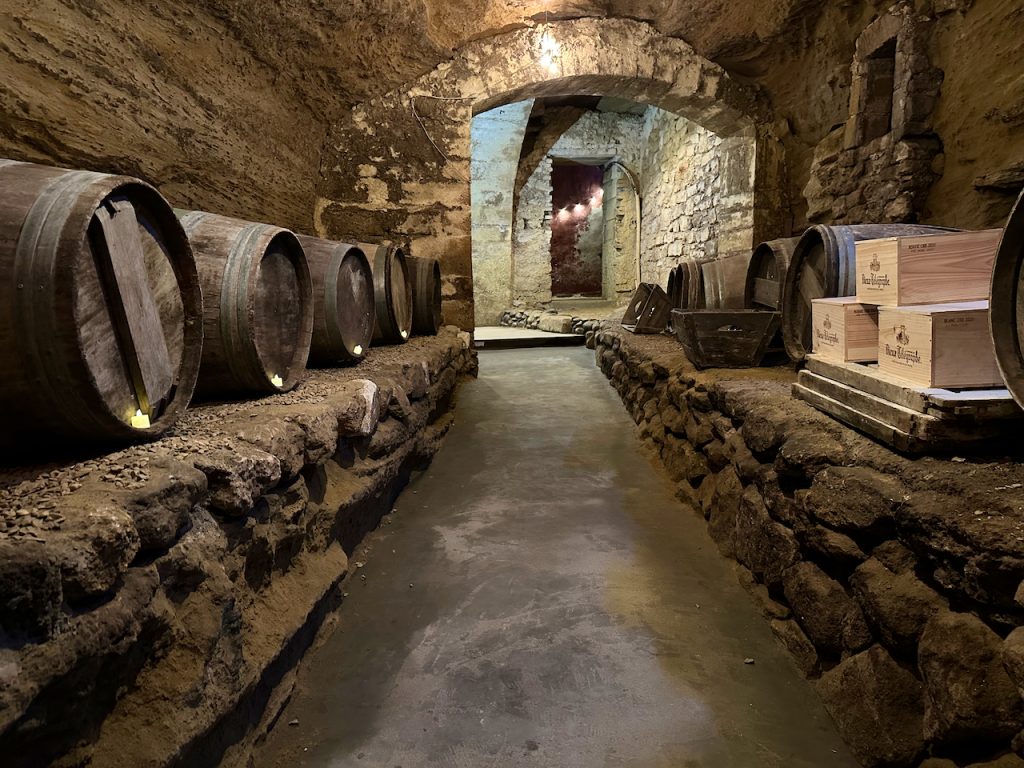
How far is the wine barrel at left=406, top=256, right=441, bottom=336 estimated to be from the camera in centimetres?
510

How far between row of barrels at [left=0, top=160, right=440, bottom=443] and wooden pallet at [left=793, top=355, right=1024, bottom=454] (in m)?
1.98

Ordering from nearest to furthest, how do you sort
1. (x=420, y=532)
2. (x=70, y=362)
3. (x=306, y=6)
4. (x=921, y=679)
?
(x=70, y=362), (x=921, y=679), (x=420, y=532), (x=306, y=6)

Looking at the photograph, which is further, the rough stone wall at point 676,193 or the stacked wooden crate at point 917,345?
the rough stone wall at point 676,193

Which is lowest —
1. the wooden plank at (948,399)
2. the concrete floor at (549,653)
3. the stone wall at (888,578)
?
the concrete floor at (549,653)

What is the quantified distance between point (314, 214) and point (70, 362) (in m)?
5.04

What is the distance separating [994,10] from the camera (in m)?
3.36

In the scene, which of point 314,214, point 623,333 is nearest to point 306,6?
point 314,214

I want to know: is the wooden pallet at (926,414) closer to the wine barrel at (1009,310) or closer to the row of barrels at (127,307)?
the wine barrel at (1009,310)

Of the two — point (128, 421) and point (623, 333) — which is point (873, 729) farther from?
point (623, 333)

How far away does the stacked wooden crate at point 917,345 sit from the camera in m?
1.61

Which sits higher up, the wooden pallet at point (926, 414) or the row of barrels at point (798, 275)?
the row of barrels at point (798, 275)

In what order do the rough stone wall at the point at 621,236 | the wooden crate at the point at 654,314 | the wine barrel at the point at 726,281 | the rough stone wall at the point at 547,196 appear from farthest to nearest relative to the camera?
the rough stone wall at the point at 621,236
the rough stone wall at the point at 547,196
the wooden crate at the point at 654,314
the wine barrel at the point at 726,281

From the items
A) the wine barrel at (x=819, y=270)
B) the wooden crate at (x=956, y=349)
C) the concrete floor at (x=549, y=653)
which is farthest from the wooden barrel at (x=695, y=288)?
the wooden crate at (x=956, y=349)

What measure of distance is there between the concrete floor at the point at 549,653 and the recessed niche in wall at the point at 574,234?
1582cm
